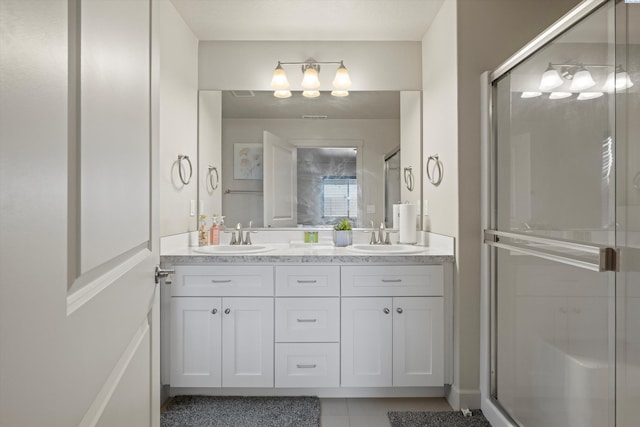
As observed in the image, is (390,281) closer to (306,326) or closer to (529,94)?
(306,326)

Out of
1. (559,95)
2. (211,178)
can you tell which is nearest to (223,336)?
(211,178)

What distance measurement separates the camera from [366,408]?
2295mm

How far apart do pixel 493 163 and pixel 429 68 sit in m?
0.97

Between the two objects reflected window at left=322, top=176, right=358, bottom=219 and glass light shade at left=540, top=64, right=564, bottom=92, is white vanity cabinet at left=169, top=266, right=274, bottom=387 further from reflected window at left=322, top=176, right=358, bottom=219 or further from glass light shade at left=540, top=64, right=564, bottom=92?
glass light shade at left=540, top=64, right=564, bottom=92

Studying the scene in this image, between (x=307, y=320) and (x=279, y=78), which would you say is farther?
(x=279, y=78)

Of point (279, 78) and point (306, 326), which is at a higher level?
point (279, 78)

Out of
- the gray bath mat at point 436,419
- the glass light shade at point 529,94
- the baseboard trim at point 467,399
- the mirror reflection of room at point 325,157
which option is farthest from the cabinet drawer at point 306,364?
the glass light shade at point 529,94

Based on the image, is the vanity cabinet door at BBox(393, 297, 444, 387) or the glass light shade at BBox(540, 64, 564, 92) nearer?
the glass light shade at BBox(540, 64, 564, 92)

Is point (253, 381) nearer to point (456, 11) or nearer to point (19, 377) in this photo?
point (19, 377)

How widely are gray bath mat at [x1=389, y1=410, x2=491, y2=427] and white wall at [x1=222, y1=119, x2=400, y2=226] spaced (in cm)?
129

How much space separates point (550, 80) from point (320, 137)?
165 cm

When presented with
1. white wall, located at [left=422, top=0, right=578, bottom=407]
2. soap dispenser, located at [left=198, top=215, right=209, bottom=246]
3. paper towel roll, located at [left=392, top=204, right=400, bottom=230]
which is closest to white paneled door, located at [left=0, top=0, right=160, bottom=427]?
white wall, located at [left=422, top=0, right=578, bottom=407]

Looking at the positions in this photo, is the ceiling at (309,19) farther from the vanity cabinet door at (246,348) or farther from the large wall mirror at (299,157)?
the vanity cabinet door at (246,348)

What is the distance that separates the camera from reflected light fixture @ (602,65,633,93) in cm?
119
